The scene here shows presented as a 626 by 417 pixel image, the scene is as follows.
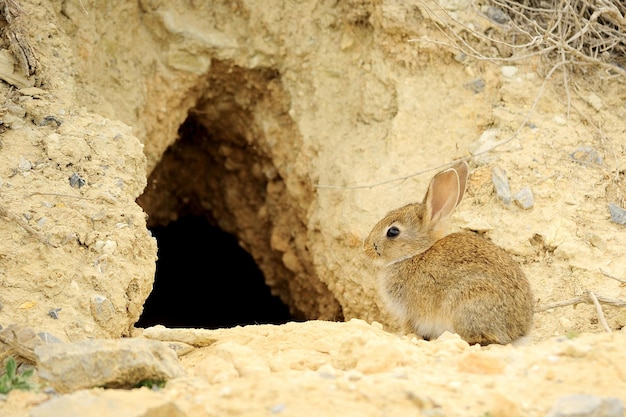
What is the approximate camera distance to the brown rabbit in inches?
189

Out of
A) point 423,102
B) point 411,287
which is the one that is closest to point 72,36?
point 423,102

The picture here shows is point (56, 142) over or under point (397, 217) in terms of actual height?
under

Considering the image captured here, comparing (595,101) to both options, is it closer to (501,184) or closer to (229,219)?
(501,184)

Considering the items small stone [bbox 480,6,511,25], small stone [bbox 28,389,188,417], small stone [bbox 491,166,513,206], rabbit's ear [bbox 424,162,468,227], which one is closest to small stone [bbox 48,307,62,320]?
small stone [bbox 28,389,188,417]

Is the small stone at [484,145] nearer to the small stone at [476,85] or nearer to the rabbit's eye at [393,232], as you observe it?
the small stone at [476,85]

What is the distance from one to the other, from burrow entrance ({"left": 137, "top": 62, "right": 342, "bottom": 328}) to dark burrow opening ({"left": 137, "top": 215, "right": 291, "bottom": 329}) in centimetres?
1

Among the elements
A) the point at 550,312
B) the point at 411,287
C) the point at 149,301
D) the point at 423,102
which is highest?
the point at 423,102

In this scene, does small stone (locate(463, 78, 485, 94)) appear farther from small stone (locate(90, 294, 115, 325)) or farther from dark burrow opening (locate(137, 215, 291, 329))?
dark burrow opening (locate(137, 215, 291, 329))

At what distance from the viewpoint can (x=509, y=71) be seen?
634cm

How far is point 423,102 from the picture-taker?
21.3 ft

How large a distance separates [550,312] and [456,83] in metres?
2.13

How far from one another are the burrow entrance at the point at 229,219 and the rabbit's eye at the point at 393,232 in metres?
1.64

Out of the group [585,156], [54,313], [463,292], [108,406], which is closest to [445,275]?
[463,292]

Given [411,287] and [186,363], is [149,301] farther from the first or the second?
[186,363]
